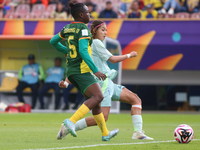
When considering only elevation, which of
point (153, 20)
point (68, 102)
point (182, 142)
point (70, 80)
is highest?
point (153, 20)

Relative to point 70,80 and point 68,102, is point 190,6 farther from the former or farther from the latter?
point 70,80

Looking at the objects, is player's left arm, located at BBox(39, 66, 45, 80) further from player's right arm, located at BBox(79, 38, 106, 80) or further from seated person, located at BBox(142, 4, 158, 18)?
player's right arm, located at BBox(79, 38, 106, 80)

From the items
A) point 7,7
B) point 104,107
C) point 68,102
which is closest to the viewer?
point 104,107

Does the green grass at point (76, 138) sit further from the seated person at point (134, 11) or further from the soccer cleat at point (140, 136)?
the seated person at point (134, 11)

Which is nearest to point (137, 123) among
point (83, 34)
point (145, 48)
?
point (83, 34)

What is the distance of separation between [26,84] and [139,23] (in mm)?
4992

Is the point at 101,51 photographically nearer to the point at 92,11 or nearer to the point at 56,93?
the point at 56,93

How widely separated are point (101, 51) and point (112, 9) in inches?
443

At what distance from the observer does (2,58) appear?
15867 millimetres

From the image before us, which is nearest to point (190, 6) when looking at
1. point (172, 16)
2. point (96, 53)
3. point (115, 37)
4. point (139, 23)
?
point (172, 16)

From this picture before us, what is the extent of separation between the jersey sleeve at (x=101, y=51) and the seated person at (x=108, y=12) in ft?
34.2

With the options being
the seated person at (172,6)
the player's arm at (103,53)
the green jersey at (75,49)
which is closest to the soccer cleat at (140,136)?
the player's arm at (103,53)

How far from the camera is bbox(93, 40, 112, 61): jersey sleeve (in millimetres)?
5246

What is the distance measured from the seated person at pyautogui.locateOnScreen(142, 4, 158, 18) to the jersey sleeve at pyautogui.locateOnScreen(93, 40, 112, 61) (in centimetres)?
1052
